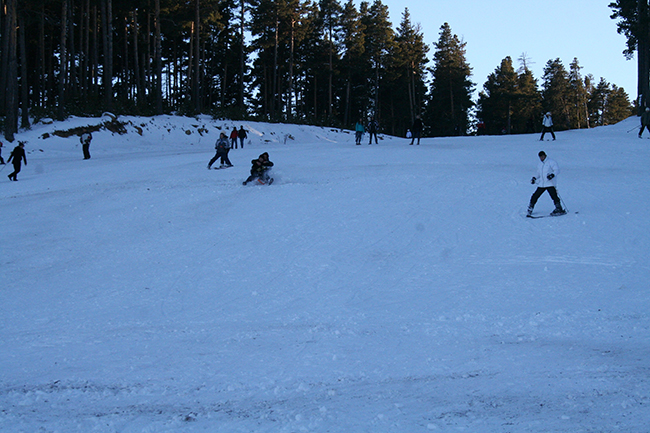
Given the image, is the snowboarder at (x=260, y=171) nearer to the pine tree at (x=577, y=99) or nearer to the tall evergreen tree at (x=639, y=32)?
the tall evergreen tree at (x=639, y=32)

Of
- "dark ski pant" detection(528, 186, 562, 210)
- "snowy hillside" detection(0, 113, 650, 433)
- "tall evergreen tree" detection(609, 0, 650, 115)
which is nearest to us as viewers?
"snowy hillside" detection(0, 113, 650, 433)

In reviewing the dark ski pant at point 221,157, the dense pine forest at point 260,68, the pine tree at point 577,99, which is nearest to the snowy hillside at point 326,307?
the dark ski pant at point 221,157

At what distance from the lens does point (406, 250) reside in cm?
999

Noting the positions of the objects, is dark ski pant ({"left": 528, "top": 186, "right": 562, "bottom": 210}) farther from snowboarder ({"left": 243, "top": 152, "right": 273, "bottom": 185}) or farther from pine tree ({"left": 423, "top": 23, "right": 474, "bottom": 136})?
pine tree ({"left": 423, "top": 23, "right": 474, "bottom": 136})

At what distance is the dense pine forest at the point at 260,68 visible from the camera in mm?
36062

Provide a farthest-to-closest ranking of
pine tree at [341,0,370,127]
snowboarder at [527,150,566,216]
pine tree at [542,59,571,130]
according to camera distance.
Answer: pine tree at [542,59,571,130] < pine tree at [341,0,370,127] < snowboarder at [527,150,566,216]

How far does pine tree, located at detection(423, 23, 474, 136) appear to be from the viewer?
6812 cm

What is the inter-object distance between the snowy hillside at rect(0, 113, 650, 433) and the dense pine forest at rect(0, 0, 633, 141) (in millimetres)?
19430

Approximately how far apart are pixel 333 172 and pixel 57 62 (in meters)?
50.1

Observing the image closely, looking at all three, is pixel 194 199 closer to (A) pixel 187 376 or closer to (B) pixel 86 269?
(B) pixel 86 269

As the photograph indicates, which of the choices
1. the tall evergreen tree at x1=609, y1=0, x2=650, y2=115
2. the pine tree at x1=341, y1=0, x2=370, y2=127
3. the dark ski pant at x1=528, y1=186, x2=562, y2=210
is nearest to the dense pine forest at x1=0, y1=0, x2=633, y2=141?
the pine tree at x1=341, y1=0, x2=370, y2=127

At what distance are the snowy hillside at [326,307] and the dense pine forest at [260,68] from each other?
1943cm

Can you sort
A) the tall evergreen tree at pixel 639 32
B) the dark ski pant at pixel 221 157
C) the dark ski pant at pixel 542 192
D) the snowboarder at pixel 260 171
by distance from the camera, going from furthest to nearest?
the tall evergreen tree at pixel 639 32
the dark ski pant at pixel 221 157
the snowboarder at pixel 260 171
the dark ski pant at pixel 542 192

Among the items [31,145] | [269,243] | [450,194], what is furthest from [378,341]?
[31,145]
